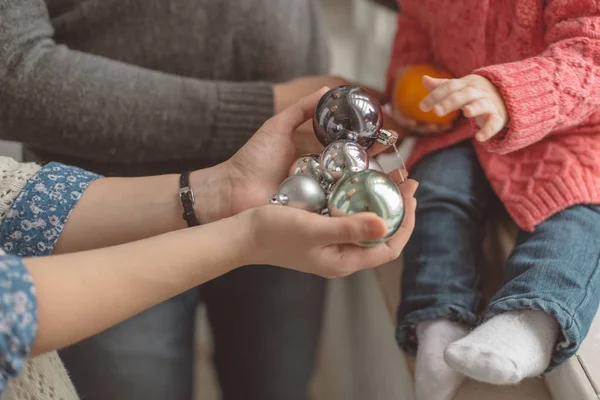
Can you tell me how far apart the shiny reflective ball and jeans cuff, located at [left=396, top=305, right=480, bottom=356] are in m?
0.18

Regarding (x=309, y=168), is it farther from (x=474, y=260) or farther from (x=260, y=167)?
(x=474, y=260)

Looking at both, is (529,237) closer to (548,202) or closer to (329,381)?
(548,202)

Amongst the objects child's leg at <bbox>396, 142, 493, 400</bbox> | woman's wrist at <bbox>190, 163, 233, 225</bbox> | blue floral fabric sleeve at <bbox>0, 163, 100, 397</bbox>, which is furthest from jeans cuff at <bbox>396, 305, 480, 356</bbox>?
blue floral fabric sleeve at <bbox>0, 163, 100, 397</bbox>

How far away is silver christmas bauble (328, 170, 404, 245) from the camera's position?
1.36ft

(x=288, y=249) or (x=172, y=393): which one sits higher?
(x=288, y=249)

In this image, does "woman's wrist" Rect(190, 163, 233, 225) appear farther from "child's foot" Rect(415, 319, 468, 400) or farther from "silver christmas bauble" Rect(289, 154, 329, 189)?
"child's foot" Rect(415, 319, 468, 400)

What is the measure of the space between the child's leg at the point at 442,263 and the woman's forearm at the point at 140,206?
0.71ft

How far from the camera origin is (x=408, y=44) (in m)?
0.71

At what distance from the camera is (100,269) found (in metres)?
0.41

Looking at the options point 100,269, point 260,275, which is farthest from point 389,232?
point 260,275

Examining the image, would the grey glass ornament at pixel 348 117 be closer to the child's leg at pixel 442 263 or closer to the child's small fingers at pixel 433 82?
the child's small fingers at pixel 433 82

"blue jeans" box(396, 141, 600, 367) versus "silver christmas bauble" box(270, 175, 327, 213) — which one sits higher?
"silver christmas bauble" box(270, 175, 327, 213)

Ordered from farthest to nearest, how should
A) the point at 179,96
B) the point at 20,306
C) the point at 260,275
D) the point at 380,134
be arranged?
the point at 260,275 < the point at 179,96 < the point at 380,134 < the point at 20,306

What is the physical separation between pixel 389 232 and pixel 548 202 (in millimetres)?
235
